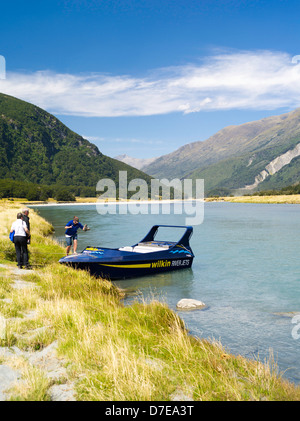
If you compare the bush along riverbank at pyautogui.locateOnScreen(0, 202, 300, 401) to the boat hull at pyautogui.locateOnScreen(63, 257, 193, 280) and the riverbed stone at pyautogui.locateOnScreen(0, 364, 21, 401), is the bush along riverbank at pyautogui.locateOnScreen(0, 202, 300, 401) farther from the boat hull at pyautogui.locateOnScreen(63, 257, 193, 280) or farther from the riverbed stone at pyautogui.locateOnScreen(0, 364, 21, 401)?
the boat hull at pyautogui.locateOnScreen(63, 257, 193, 280)

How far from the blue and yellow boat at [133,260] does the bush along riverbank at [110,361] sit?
649 centimetres

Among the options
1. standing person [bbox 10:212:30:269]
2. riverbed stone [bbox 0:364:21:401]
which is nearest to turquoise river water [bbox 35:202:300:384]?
standing person [bbox 10:212:30:269]

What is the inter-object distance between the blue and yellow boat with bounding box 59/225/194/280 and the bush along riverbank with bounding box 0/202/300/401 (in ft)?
21.3

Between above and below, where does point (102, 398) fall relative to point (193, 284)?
→ above

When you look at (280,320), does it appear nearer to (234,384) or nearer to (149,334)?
(149,334)

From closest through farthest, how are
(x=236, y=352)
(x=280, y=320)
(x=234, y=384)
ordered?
1. (x=234, y=384)
2. (x=236, y=352)
3. (x=280, y=320)

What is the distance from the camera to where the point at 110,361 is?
243 inches

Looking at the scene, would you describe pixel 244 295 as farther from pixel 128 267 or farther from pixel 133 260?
pixel 128 267

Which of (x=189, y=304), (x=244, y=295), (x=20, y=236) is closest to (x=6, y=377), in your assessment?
(x=189, y=304)

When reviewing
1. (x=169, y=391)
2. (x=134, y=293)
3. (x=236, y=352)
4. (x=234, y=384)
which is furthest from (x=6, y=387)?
(x=134, y=293)

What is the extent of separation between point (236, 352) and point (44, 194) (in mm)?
165540

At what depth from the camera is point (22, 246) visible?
16000 mm

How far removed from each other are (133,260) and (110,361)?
12153 mm

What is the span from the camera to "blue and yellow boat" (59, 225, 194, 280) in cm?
1703
